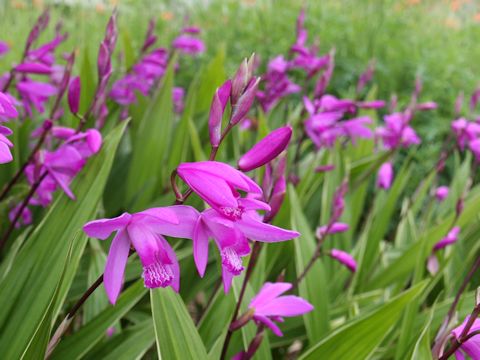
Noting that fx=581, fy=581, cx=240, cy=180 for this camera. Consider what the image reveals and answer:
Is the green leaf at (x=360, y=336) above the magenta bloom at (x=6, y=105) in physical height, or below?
below

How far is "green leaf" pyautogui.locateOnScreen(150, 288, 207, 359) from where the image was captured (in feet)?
3.24

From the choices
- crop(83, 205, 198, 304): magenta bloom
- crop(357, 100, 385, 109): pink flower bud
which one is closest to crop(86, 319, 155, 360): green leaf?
crop(83, 205, 198, 304): magenta bloom

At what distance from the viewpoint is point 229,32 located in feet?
14.6

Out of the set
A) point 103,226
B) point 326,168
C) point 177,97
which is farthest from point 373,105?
point 103,226

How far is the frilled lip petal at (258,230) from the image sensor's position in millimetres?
756

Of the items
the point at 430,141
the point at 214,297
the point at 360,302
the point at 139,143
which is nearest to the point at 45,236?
the point at 214,297

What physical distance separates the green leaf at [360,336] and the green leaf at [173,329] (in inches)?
11.9

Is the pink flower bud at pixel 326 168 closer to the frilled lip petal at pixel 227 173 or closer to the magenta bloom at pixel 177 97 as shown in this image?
the magenta bloom at pixel 177 97

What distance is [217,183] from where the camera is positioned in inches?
27.5

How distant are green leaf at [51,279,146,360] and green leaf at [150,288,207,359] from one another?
0.16 meters

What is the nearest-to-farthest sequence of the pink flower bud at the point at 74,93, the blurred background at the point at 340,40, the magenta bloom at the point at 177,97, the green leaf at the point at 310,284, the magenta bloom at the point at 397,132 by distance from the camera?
the pink flower bud at the point at 74,93, the green leaf at the point at 310,284, the magenta bloom at the point at 397,132, the magenta bloom at the point at 177,97, the blurred background at the point at 340,40

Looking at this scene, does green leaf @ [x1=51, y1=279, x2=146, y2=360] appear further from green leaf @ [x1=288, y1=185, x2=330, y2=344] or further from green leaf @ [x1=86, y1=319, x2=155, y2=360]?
green leaf @ [x1=288, y1=185, x2=330, y2=344]

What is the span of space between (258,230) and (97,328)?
58cm

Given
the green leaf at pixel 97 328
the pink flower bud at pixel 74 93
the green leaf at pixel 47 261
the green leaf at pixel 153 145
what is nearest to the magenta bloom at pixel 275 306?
the green leaf at pixel 97 328
